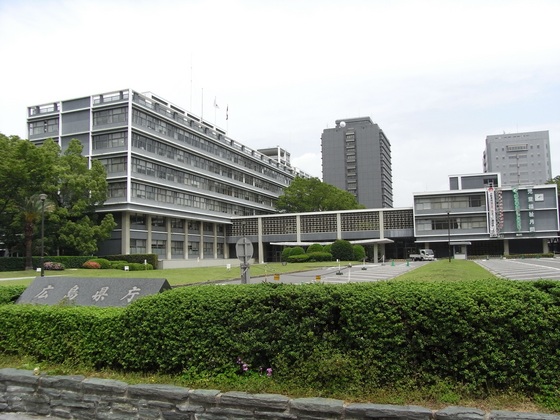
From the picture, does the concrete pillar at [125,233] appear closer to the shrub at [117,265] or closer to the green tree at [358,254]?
the shrub at [117,265]

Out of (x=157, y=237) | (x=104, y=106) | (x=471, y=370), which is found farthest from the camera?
(x=157, y=237)

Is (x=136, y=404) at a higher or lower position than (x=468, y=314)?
lower

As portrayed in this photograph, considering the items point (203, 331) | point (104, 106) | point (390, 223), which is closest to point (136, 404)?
point (203, 331)

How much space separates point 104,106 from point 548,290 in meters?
53.5

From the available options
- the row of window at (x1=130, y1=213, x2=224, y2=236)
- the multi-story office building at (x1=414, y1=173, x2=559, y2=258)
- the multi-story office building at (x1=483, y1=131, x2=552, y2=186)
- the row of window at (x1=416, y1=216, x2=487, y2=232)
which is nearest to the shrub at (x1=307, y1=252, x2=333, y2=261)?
the multi-story office building at (x1=414, y1=173, x2=559, y2=258)

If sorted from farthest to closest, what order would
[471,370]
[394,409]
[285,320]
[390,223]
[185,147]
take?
[390,223] → [185,147] → [285,320] → [471,370] → [394,409]

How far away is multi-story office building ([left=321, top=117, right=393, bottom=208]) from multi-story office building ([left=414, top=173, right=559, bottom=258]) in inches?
2258

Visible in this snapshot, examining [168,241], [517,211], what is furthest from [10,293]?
[517,211]

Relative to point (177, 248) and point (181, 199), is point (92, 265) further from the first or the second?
point (181, 199)

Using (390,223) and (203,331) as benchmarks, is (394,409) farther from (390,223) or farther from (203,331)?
(390,223)

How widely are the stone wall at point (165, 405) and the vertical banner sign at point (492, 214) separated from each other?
220 ft

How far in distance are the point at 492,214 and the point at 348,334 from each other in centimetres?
6729

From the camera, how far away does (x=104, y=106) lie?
5131cm

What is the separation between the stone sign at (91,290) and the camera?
6.91m
